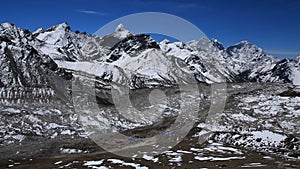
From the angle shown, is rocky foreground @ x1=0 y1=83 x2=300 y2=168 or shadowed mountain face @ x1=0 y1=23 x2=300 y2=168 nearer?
rocky foreground @ x1=0 y1=83 x2=300 y2=168

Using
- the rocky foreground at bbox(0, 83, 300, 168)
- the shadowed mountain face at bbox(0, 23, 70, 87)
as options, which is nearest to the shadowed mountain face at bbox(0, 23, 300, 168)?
the rocky foreground at bbox(0, 83, 300, 168)

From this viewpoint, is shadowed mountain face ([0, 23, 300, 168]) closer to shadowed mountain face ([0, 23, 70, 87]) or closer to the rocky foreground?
the rocky foreground

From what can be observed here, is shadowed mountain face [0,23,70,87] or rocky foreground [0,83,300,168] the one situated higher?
shadowed mountain face [0,23,70,87]

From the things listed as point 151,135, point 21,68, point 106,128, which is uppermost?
point 21,68

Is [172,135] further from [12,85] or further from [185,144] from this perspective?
[12,85]

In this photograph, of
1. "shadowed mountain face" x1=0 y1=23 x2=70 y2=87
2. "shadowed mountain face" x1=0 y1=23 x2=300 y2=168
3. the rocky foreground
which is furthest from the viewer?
"shadowed mountain face" x1=0 y1=23 x2=70 y2=87

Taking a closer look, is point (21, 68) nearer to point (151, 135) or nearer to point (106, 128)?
point (106, 128)

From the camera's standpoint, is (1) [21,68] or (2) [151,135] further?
(1) [21,68]

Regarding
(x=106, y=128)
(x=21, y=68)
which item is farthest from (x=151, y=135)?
(x=21, y=68)

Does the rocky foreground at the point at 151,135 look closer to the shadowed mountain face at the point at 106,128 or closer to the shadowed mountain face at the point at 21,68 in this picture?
the shadowed mountain face at the point at 106,128

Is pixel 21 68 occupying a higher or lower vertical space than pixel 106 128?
higher

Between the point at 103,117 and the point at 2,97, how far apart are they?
46.3 m

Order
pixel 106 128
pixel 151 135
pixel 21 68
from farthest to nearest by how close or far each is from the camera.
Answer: pixel 21 68 → pixel 106 128 → pixel 151 135

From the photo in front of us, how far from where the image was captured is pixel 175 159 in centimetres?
6719
